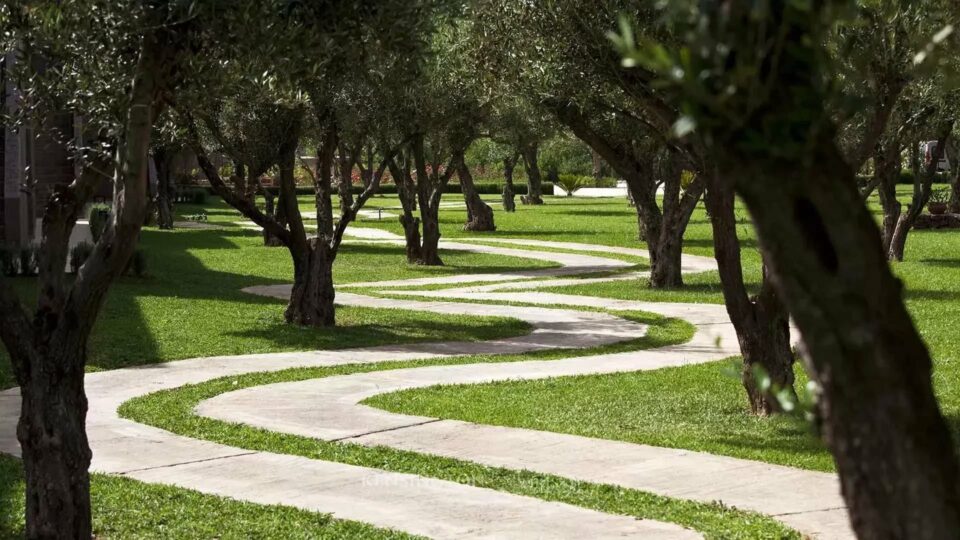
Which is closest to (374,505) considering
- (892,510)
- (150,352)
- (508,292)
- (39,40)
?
(39,40)

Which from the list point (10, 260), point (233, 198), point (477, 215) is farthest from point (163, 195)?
point (233, 198)

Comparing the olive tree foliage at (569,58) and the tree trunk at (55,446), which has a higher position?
the olive tree foliage at (569,58)

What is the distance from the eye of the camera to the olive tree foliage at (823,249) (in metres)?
2.61

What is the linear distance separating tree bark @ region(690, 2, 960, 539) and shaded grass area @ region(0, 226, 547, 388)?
11151 millimetres

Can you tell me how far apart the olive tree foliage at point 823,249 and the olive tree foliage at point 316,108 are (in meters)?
4.70

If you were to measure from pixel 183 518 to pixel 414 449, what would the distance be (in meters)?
2.31

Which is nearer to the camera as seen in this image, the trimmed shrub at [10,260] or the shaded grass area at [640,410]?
the shaded grass area at [640,410]

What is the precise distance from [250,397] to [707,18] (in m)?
10.0

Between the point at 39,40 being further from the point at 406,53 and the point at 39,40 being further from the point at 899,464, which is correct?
the point at 899,464

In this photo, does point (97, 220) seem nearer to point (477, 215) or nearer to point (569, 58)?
point (569, 58)

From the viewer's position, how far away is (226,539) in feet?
24.0

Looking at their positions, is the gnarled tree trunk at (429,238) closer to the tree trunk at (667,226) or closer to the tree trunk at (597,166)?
the tree trunk at (667,226)

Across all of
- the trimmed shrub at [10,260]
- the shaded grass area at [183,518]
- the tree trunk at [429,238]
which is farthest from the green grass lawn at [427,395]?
the trimmed shrub at [10,260]

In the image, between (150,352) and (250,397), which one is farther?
(150,352)
